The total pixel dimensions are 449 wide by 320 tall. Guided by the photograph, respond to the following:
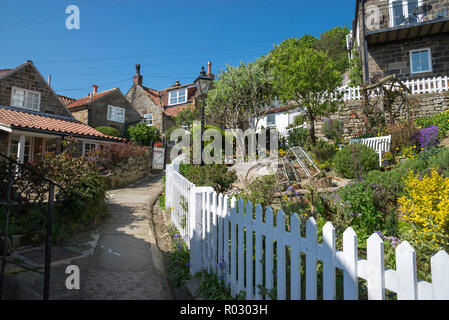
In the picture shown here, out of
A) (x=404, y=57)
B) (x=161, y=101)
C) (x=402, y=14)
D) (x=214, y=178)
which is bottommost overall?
(x=214, y=178)

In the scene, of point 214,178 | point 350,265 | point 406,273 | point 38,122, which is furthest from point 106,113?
point 406,273

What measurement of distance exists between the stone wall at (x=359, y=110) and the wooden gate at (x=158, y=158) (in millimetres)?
10022

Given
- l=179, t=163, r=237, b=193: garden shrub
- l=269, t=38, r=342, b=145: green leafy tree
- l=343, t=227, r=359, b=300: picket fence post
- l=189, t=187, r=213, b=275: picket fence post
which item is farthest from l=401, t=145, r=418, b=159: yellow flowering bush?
l=343, t=227, r=359, b=300: picket fence post

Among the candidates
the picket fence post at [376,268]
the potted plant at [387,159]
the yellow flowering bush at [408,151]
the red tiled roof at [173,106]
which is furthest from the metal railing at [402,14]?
the picket fence post at [376,268]

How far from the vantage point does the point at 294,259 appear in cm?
182

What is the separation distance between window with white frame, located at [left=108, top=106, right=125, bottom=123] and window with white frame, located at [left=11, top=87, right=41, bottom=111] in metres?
6.61

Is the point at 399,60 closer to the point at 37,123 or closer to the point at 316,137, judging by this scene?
the point at 316,137

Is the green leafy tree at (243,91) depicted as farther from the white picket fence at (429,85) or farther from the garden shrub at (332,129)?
the white picket fence at (429,85)

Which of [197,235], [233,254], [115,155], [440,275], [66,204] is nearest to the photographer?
[440,275]

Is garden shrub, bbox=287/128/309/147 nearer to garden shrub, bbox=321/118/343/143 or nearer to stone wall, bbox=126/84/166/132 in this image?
garden shrub, bbox=321/118/343/143

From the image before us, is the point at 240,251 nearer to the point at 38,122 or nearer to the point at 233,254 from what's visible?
the point at 233,254

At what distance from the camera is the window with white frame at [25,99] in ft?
43.0

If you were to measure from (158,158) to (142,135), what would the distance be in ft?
11.7

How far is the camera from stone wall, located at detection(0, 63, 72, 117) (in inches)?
500
